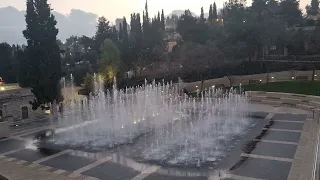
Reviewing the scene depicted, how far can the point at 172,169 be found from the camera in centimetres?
1268

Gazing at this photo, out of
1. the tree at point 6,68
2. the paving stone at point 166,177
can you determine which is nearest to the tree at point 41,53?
the tree at point 6,68

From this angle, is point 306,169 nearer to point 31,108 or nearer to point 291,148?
point 291,148

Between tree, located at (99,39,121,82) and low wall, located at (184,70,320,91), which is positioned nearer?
low wall, located at (184,70,320,91)

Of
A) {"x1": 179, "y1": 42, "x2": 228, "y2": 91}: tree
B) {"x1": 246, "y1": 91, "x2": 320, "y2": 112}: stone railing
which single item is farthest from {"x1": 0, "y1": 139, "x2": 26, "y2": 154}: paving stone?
{"x1": 179, "y1": 42, "x2": 228, "y2": 91}: tree

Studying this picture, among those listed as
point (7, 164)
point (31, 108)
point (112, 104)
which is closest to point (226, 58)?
point (112, 104)

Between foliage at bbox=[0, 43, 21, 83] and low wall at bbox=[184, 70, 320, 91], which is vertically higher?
foliage at bbox=[0, 43, 21, 83]

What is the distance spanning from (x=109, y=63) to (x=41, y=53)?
567 inches

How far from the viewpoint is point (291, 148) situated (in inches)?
575

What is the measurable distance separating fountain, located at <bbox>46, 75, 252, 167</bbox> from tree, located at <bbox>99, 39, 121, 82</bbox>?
22.2 feet

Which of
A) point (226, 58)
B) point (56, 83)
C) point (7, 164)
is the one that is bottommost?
point (7, 164)

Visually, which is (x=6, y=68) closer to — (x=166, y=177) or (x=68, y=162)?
(x=68, y=162)

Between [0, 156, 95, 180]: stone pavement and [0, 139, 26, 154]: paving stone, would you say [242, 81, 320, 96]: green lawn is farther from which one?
[0, 139, 26, 154]: paving stone

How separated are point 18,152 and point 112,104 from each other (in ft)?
45.5

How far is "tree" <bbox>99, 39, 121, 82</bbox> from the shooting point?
40.0 meters
